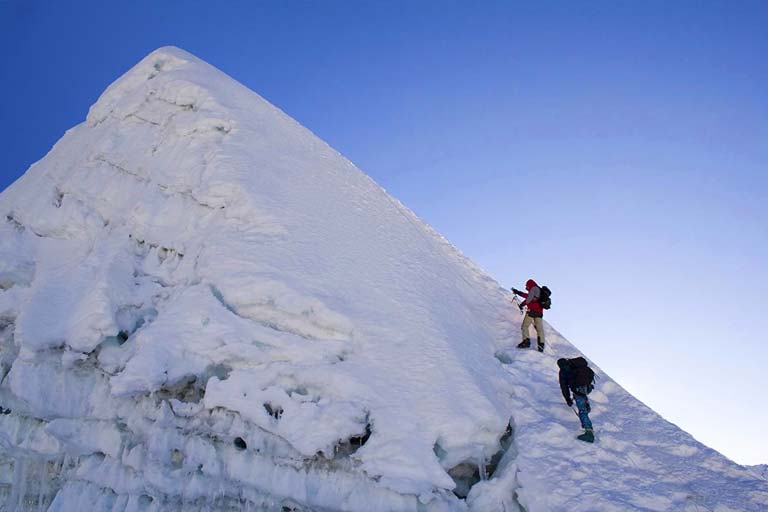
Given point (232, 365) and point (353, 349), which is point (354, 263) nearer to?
point (353, 349)

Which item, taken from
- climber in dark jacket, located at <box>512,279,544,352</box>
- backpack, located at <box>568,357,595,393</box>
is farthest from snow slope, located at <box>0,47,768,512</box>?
backpack, located at <box>568,357,595,393</box>

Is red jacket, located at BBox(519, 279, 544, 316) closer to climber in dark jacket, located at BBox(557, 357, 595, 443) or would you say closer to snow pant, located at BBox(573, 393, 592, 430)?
climber in dark jacket, located at BBox(557, 357, 595, 443)

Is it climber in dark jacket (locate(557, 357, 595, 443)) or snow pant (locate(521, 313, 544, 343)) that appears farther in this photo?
snow pant (locate(521, 313, 544, 343))

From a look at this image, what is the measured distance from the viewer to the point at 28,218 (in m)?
15.0

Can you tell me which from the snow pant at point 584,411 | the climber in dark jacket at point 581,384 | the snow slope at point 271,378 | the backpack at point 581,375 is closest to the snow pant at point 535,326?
the snow slope at point 271,378

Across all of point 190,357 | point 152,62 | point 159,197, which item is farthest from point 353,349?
point 152,62

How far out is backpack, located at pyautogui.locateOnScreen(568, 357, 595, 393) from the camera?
33.9 feet

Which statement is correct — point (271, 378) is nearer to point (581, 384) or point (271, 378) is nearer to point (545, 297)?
point (581, 384)

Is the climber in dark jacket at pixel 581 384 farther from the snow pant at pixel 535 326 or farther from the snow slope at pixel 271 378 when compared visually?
the snow pant at pixel 535 326

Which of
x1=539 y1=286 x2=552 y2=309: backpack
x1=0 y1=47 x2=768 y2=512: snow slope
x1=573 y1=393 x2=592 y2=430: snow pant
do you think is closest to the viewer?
x1=0 y1=47 x2=768 y2=512: snow slope

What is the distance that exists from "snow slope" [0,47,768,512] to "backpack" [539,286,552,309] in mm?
1368

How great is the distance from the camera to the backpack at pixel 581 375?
10.3m

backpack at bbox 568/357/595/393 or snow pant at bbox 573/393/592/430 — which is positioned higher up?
backpack at bbox 568/357/595/393

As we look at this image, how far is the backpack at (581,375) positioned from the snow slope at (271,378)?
3.30ft
